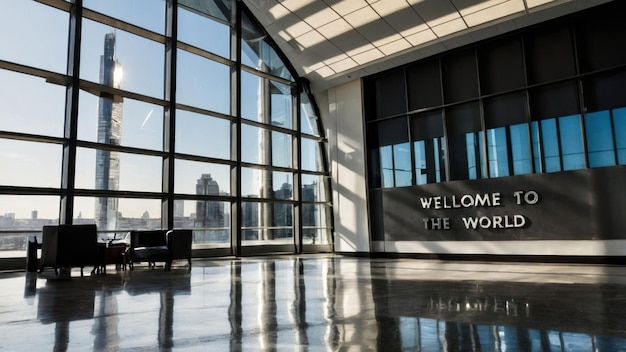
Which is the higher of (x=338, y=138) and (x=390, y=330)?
(x=338, y=138)

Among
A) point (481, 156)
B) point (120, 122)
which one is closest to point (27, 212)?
point (120, 122)

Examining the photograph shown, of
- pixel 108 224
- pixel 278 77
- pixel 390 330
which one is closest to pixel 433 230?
pixel 278 77

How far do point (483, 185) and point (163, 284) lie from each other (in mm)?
7325

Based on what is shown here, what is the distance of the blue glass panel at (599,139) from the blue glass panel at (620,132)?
0.27 ft

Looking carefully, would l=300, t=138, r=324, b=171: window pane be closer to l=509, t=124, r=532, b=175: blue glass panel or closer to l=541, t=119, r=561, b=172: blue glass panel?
l=509, t=124, r=532, b=175: blue glass panel

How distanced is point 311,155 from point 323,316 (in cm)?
1104

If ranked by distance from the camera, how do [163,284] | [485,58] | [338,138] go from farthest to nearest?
[338,138], [485,58], [163,284]

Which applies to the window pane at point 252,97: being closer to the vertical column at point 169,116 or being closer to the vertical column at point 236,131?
the vertical column at point 236,131

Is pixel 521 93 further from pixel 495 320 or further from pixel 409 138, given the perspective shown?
pixel 495 320

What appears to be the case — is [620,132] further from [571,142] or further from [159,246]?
[159,246]

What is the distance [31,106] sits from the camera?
27.4 feet

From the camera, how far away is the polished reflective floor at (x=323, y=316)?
2281mm

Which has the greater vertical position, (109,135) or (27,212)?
(109,135)

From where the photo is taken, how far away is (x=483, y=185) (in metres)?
9.63
